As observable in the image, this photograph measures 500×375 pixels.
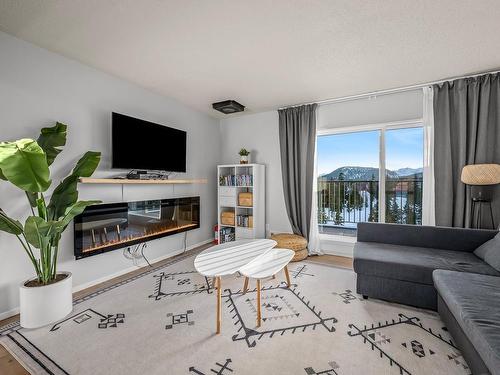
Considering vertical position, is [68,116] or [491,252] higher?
[68,116]

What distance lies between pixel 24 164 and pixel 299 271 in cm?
301

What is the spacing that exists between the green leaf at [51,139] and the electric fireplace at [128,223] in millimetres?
701

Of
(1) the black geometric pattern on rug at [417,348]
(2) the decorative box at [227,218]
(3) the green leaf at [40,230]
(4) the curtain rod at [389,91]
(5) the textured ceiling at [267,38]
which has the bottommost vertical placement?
(1) the black geometric pattern on rug at [417,348]

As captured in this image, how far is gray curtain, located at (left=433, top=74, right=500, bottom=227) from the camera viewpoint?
2.87m

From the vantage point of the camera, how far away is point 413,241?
2857 millimetres

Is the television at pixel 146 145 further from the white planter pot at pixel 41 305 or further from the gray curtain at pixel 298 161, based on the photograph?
the gray curtain at pixel 298 161

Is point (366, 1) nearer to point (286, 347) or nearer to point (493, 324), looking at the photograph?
point (493, 324)

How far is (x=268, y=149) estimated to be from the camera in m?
4.45

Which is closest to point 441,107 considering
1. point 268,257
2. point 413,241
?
point 413,241

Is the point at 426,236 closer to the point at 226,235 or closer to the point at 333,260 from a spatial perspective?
the point at 333,260

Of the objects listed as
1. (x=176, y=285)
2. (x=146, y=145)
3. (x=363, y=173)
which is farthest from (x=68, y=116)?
(x=363, y=173)

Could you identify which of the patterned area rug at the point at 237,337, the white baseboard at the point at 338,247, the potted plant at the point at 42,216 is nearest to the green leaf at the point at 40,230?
the potted plant at the point at 42,216

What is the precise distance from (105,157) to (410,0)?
10.8 ft

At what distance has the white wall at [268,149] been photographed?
4.38 meters
